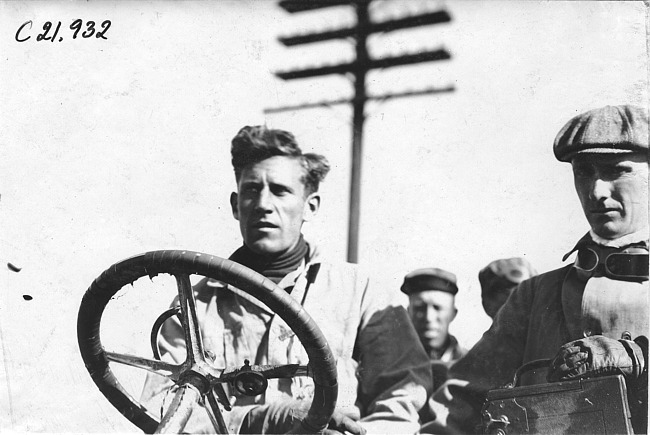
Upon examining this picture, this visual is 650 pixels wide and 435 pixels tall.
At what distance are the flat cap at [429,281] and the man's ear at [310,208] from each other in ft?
1.78

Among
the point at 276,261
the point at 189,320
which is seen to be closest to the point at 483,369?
the point at 276,261

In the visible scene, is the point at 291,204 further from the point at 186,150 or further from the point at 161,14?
the point at 161,14

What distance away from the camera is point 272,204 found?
4.77 m

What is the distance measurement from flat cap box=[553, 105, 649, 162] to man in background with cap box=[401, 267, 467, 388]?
0.82m

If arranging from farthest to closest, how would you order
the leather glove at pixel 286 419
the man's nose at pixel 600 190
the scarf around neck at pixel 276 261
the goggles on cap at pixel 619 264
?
1. the scarf around neck at pixel 276 261
2. the man's nose at pixel 600 190
3. the goggles on cap at pixel 619 264
4. the leather glove at pixel 286 419

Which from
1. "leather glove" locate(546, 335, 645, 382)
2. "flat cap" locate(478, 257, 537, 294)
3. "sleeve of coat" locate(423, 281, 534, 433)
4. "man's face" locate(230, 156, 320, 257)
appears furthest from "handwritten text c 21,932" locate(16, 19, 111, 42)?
"leather glove" locate(546, 335, 645, 382)

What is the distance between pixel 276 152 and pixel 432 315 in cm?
108

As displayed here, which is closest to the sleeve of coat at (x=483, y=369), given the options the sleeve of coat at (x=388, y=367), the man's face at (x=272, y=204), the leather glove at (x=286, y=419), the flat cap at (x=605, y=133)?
the sleeve of coat at (x=388, y=367)

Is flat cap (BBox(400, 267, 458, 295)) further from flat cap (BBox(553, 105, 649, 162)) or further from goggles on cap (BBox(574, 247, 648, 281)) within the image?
flat cap (BBox(553, 105, 649, 162))

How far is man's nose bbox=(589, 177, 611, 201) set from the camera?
4.61 metres

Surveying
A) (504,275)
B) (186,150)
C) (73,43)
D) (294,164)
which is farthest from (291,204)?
(73,43)

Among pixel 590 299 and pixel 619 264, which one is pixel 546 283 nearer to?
pixel 590 299

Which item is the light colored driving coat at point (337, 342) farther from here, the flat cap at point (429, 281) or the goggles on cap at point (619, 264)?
the goggles on cap at point (619, 264)

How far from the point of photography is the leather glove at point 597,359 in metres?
4.29
